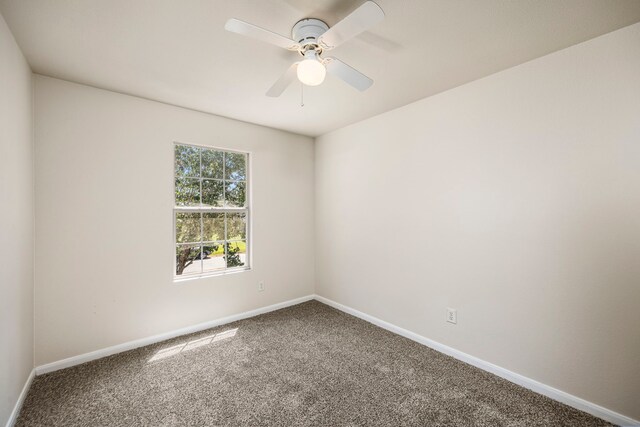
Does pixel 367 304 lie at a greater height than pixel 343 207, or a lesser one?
lesser

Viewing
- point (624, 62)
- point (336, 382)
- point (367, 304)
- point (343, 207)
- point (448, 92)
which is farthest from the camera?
point (343, 207)

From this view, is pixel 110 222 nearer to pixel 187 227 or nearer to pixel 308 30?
pixel 187 227

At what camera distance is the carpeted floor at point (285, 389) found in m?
1.80

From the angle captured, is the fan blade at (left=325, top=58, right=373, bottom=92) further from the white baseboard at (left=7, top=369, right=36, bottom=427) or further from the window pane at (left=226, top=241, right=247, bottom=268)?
the white baseboard at (left=7, top=369, right=36, bottom=427)

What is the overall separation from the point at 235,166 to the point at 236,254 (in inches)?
43.8

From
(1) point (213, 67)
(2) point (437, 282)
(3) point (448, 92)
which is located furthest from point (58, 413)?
(3) point (448, 92)

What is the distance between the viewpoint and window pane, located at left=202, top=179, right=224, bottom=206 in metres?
3.23

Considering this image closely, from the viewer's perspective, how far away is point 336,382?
2.16 metres

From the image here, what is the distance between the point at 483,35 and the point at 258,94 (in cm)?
186

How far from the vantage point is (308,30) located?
1660 mm

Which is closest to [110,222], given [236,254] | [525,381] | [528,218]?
[236,254]

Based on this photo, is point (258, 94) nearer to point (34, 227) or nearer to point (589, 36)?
point (34, 227)

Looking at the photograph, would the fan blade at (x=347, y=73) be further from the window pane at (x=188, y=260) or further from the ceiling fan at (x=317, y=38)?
the window pane at (x=188, y=260)

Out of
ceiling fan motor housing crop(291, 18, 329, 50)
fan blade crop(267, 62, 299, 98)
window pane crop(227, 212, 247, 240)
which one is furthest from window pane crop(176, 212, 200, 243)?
ceiling fan motor housing crop(291, 18, 329, 50)
